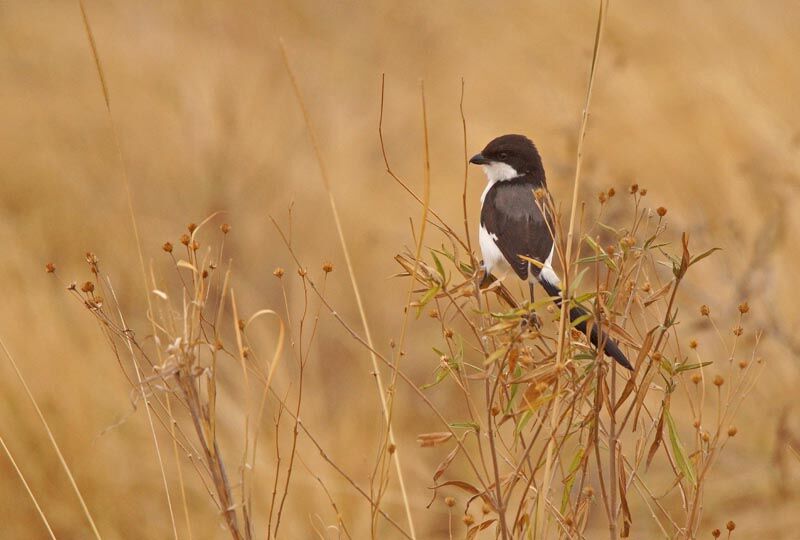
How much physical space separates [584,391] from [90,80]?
677 cm

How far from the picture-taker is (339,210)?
670cm

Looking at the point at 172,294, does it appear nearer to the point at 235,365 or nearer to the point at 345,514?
the point at 235,365

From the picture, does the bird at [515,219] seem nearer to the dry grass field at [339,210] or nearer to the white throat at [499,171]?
the white throat at [499,171]

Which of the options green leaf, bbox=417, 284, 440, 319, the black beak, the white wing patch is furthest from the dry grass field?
the black beak

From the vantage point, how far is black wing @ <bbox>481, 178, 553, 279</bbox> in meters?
3.41

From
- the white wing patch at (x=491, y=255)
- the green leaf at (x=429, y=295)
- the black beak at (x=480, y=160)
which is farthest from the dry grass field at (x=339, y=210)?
the black beak at (x=480, y=160)

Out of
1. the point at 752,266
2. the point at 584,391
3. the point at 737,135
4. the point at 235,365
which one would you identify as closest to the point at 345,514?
the point at 235,365

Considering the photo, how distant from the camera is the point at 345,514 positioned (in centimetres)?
441

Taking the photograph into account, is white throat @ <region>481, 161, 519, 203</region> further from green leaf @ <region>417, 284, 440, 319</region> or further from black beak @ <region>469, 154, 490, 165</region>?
green leaf @ <region>417, 284, 440, 319</region>

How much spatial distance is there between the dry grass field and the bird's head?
397 millimetres

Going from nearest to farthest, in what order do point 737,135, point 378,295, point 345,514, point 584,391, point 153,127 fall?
point 584,391, point 345,514, point 737,135, point 378,295, point 153,127

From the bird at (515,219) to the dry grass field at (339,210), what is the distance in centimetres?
27

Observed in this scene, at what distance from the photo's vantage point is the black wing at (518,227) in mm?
3410

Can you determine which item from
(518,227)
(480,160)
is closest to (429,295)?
(518,227)
